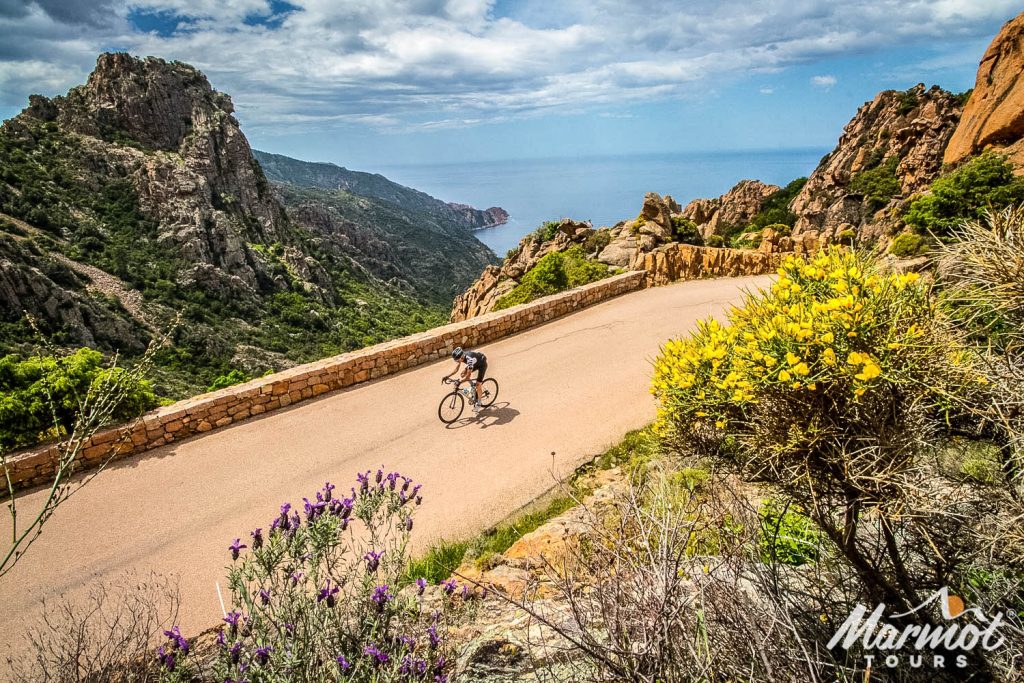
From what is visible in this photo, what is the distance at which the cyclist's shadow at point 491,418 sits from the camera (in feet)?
24.8

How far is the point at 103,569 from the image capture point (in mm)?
4879

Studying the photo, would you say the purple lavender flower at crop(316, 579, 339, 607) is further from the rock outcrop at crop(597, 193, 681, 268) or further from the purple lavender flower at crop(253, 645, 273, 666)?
the rock outcrop at crop(597, 193, 681, 268)

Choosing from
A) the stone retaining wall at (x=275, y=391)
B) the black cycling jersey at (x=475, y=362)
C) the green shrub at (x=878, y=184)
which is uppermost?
the green shrub at (x=878, y=184)

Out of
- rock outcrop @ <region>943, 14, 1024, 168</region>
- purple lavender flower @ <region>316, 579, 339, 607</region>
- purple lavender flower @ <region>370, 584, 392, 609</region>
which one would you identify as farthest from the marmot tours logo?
Result: rock outcrop @ <region>943, 14, 1024, 168</region>

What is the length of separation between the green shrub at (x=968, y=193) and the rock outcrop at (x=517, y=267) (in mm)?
11339

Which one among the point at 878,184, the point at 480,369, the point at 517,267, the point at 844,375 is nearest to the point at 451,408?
the point at 480,369

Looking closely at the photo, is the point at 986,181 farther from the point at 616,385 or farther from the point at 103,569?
the point at 103,569

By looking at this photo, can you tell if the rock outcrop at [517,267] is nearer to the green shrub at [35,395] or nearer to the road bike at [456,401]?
the road bike at [456,401]

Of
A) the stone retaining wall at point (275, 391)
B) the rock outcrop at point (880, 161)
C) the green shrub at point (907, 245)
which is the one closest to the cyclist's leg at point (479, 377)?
the stone retaining wall at point (275, 391)

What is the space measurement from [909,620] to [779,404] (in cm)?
121

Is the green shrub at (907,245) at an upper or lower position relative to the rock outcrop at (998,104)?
lower

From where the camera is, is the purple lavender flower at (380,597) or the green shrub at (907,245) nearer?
the purple lavender flower at (380,597)

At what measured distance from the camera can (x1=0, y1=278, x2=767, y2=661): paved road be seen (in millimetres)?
4938

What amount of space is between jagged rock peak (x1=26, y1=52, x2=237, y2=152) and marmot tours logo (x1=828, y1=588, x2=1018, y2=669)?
84.4 m
